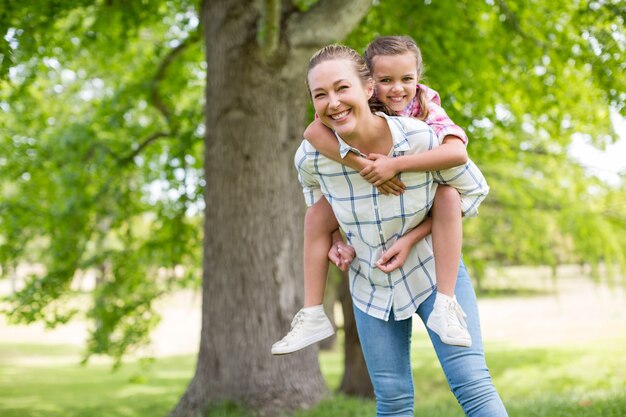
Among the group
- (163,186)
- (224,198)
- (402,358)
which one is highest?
(163,186)

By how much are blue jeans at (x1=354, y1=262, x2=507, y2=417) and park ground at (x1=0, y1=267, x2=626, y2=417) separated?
91.3 inches

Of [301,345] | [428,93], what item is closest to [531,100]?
[428,93]

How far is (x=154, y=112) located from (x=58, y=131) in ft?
5.08

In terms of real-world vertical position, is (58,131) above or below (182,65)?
below

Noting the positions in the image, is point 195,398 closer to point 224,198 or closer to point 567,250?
point 224,198

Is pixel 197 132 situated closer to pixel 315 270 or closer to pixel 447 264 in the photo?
pixel 315 270

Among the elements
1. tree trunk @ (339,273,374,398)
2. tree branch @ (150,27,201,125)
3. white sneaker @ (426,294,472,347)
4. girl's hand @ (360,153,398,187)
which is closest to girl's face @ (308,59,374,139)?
girl's hand @ (360,153,398,187)

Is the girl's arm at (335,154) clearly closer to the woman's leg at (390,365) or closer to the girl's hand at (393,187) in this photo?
the girl's hand at (393,187)

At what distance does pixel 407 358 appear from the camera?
2.70m

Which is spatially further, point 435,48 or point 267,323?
point 435,48

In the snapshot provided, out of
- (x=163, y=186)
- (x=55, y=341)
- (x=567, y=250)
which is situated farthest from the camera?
(x=55, y=341)

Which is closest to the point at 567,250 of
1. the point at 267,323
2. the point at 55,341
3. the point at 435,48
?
the point at 435,48

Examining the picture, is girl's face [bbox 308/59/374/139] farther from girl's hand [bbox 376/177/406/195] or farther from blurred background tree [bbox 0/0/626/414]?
blurred background tree [bbox 0/0/626/414]

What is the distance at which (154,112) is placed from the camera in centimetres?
1108
